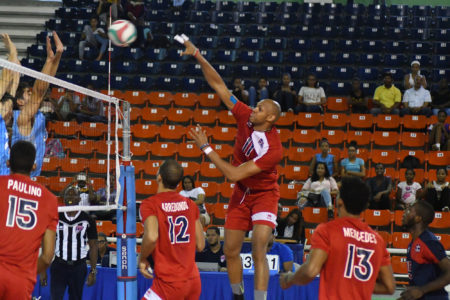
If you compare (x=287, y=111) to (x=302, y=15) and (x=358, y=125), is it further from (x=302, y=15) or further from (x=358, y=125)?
(x=302, y=15)

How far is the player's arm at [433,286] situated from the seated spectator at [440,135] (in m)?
10.1

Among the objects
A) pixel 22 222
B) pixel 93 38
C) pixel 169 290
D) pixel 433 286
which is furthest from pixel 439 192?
pixel 93 38

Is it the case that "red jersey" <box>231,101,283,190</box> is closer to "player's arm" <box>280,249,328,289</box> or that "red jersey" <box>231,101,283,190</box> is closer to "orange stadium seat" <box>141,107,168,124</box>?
"player's arm" <box>280,249,328,289</box>

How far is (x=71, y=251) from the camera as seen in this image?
876cm

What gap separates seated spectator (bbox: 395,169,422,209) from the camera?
13.9 meters

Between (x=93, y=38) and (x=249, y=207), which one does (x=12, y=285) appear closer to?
(x=249, y=207)

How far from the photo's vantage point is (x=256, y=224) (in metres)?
6.66

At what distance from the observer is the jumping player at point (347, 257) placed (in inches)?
177

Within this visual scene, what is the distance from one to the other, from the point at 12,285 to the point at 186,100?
1325cm

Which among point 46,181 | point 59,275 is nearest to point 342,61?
point 46,181

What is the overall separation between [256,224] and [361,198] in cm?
218

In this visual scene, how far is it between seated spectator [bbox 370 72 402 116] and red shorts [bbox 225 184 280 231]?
10.9m

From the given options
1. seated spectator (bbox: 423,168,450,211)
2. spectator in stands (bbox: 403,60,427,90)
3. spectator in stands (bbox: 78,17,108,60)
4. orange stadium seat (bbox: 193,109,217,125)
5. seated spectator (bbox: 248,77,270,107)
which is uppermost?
spectator in stands (bbox: 78,17,108,60)

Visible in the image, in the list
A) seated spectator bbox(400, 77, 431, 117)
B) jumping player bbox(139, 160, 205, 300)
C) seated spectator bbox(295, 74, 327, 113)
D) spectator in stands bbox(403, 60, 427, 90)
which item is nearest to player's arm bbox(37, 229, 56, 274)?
jumping player bbox(139, 160, 205, 300)
